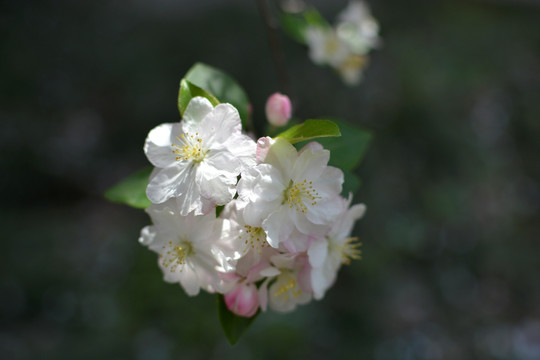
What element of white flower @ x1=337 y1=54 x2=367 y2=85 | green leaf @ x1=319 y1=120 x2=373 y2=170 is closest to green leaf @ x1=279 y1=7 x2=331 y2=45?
white flower @ x1=337 y1=54 x2=367 y2=85

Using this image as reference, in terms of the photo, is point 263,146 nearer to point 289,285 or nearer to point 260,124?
point 289,285

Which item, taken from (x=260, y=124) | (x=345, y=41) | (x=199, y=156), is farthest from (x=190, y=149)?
(x=260, y=124)

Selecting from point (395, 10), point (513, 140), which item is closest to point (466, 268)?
point (513, 140)

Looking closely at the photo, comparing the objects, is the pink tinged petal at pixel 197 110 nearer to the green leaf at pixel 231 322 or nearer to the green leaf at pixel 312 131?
the green leaf at pixel 312 131

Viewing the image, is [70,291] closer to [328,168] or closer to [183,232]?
[183,232]

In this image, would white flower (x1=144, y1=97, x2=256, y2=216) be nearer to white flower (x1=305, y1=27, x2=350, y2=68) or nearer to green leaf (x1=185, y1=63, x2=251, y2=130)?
green leaf (x1=185, y1=63, x2=251, y2=130)
